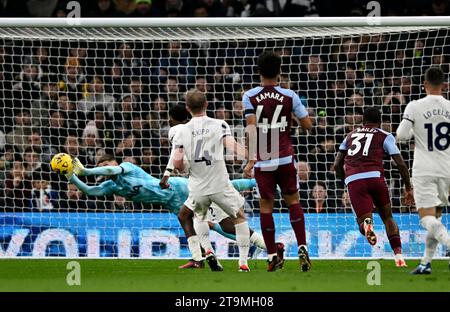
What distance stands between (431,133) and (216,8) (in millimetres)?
8562

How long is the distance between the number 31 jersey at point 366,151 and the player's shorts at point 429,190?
57.1 inches

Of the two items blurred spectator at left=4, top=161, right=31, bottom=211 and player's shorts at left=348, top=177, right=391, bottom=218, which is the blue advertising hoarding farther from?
player's shorts at left=348, top=177, right=391, bottom=218

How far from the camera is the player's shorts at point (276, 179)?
35.3 feet

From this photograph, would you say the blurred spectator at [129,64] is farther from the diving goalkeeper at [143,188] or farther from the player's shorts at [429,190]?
the player's shorts at [429,190]

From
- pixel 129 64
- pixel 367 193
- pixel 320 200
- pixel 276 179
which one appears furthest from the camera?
pixel 129 64

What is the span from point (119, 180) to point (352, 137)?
10.1ft

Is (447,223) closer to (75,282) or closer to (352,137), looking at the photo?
(352,137)

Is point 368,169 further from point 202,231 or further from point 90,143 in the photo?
point 90,143

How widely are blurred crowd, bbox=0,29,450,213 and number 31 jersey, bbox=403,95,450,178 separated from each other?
184 inches

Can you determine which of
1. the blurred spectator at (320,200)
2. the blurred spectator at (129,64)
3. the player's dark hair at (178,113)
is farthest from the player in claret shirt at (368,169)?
the blurred spectator at (129,64)

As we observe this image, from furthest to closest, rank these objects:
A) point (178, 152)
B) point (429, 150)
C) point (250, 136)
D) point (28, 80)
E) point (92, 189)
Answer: point (28, 80) → point (92, 189) → point (178, 152) → point (250, 136) → point (429, 150)

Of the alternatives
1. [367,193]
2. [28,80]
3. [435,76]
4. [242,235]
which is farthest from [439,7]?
[242,235]

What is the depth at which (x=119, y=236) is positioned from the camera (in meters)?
15.1

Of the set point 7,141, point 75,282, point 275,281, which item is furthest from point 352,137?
point 7,141
